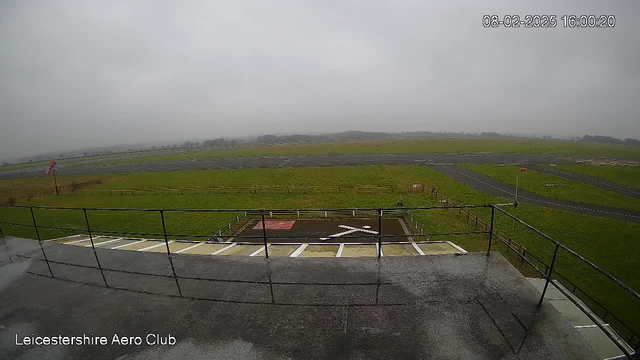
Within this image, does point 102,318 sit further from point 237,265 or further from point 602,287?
point 602,287

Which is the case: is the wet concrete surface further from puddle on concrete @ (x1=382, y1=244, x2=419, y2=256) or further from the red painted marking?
the red painted marking

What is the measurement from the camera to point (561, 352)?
298 cm

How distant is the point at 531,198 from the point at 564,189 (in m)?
7.86

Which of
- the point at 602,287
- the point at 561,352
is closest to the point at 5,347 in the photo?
the point at 561,352

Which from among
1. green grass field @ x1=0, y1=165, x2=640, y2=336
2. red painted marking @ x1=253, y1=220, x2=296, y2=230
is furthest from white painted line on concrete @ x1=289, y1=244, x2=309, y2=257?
green grass field @ x1=0, y1=165, x2=640, y2=336

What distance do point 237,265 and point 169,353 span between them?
6.51ft

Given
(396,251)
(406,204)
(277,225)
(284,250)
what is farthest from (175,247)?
(406,204)

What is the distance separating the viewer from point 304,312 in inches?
148

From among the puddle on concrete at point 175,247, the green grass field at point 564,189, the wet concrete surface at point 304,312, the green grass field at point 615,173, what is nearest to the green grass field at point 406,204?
the green grass field at point 564,189

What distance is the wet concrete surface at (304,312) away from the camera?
10.4ft

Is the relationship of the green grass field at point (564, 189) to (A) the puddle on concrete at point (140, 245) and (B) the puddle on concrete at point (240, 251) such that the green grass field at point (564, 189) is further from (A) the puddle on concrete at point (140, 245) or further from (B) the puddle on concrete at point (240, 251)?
(A) the puddle on concrete at point (140, 245)

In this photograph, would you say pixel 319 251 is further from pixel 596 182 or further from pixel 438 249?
pixel 596 182

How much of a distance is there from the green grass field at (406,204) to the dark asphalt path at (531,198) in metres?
1.94

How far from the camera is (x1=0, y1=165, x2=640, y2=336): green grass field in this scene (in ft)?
47.9
